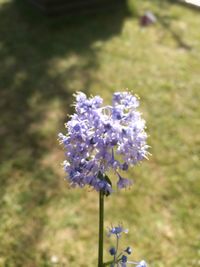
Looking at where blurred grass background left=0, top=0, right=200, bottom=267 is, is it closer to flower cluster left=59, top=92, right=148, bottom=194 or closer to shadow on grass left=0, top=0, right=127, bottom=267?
shadow on grass left=0, top=0, right=127, bottom=267

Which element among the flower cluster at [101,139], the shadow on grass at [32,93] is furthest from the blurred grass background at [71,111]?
the flower cluster at [101,139]

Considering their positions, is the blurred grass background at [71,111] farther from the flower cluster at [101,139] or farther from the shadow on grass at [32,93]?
the flower cluster at [101,139]

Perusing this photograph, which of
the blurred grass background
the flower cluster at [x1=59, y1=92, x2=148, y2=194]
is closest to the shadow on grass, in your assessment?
the blurred grass background

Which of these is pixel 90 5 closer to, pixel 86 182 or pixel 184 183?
pixel 184 183

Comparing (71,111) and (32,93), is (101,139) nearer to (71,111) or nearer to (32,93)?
(71,111)

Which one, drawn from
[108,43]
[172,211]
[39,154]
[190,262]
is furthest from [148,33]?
[190,262]
